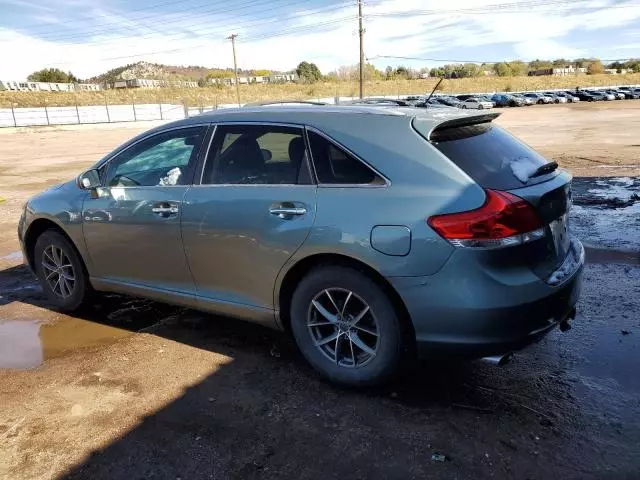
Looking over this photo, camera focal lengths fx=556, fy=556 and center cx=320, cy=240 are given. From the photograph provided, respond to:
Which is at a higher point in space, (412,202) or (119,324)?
(412,202)

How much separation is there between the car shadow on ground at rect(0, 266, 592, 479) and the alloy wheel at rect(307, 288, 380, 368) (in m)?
0.22

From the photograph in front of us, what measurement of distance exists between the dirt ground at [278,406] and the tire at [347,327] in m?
0.17

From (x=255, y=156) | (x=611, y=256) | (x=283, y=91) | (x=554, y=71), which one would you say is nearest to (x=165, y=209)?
(x=255, y=156)

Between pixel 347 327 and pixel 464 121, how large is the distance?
145cm

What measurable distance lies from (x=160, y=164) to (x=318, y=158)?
1.43 metres

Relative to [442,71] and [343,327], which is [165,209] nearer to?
[343,327]

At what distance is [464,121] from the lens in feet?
11.3

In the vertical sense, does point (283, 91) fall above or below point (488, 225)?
below

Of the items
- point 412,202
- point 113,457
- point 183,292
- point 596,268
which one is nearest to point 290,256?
point 412,202

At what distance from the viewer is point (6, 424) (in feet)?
10.5

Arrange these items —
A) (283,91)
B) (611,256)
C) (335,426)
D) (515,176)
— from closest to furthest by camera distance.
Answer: (335,426) < (515,176) < (611,256) < (283,91)

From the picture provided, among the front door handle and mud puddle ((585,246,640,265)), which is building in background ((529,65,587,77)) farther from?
the front door handle

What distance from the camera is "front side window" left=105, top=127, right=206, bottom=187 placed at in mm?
3984

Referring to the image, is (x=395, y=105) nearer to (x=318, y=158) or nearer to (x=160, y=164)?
(x=318, y=158)
